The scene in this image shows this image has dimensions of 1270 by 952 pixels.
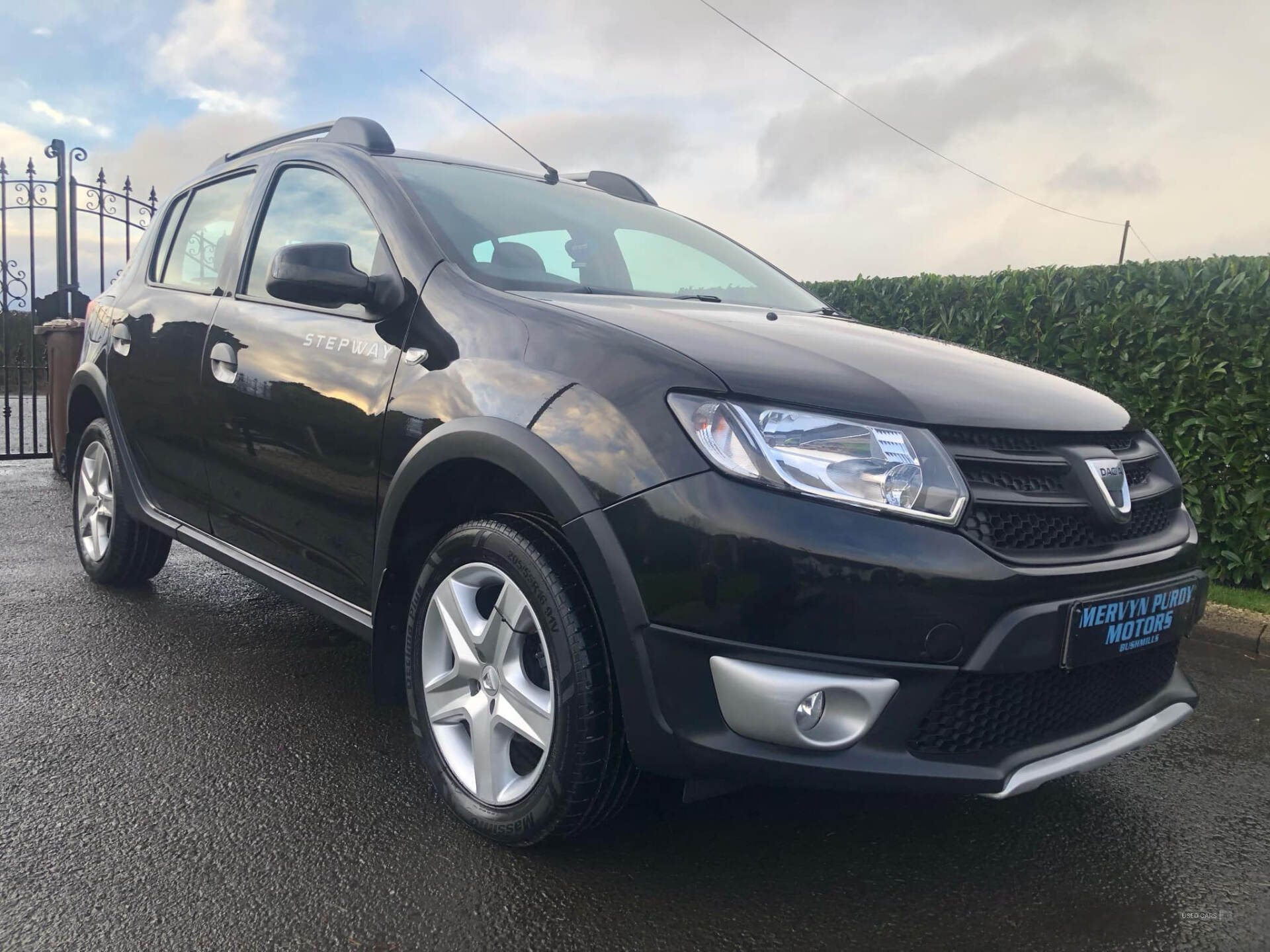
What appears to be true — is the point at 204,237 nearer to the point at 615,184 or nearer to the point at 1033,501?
the point at 615,184

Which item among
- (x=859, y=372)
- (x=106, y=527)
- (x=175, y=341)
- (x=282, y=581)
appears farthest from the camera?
(x=106, y=527)

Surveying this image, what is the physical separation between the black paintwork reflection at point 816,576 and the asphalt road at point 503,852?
24.9 inches

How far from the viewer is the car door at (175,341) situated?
3.43 metres

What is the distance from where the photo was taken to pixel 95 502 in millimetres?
4398

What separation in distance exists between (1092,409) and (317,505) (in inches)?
79.0

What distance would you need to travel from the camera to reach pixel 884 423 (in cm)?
195

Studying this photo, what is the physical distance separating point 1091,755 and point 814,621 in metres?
0.71

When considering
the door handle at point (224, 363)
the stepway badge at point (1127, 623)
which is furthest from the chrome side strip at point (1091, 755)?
the door handle at point (224, 363)

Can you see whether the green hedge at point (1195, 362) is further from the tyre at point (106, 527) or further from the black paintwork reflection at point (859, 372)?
the tyre at point (106, 527)

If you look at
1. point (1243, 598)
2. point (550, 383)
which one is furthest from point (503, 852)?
point (1243, 598)

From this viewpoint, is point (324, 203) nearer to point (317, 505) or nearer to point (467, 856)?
point (317, 505)

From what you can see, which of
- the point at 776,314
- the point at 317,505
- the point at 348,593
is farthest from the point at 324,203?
the point at 776,314

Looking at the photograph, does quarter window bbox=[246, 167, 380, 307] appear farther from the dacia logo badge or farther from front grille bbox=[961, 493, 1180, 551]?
→ the dacia logo badge

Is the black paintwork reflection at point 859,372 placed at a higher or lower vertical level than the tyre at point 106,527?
higher
